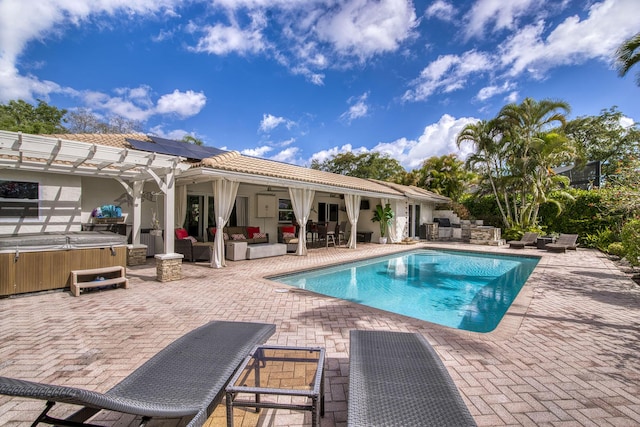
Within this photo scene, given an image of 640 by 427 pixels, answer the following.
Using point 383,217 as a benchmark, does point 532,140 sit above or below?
above

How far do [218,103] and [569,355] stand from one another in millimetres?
27084

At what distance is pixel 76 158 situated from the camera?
5.77m

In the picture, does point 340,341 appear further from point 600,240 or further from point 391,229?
point 600,240

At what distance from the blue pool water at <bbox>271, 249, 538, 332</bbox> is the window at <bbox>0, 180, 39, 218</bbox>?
7.16m

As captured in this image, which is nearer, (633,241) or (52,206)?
(633,241)

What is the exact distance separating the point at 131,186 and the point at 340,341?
31.7 ft

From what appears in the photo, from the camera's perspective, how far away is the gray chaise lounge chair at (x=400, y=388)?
167 cm

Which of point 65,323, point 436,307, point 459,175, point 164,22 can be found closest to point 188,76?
point 164,22

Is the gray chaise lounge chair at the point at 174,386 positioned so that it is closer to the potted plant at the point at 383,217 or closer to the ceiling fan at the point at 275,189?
the ceiling fan at the point at 275,189

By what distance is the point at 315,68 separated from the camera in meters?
19.0

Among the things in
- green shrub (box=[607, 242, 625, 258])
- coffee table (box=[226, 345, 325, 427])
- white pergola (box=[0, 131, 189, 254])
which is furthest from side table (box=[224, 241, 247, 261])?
green shrub (box=[607, 242, 625, 258])

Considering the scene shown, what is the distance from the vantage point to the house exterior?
6.23m

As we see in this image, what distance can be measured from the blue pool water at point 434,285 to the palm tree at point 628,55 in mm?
5917

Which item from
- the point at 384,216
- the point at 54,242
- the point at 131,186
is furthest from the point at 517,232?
the point at 54,242
